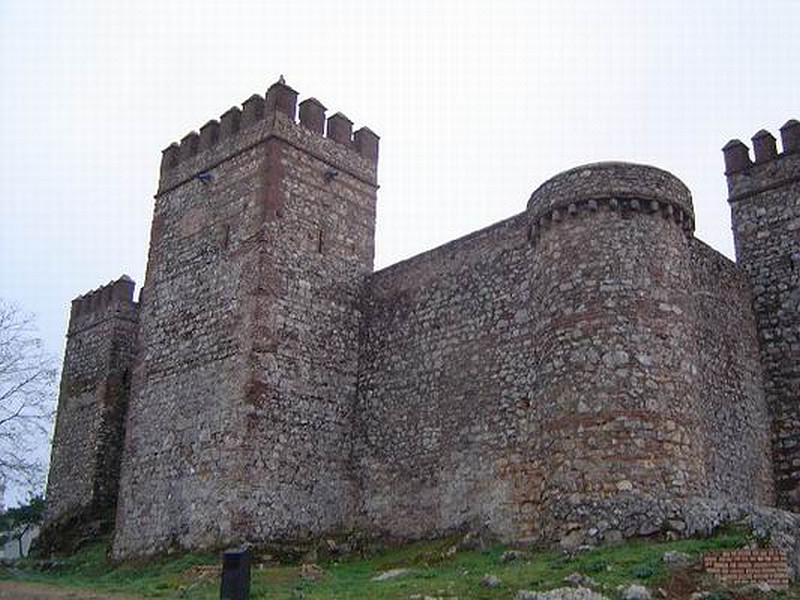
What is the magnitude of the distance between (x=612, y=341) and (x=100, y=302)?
18727 mm

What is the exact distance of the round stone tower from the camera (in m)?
15.3

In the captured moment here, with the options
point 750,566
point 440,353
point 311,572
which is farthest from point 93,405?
point 750,566

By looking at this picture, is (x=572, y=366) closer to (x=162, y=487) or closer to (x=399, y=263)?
(x=399, y=263)

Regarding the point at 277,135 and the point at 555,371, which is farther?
the point at 277,135

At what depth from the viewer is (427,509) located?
1858 cm

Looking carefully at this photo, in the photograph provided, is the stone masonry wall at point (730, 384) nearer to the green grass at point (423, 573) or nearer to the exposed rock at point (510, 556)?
the exposed rock at point (510, 556)

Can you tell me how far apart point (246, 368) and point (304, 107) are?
6449 millimetres

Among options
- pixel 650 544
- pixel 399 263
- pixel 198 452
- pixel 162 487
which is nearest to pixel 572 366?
pixel 650 544

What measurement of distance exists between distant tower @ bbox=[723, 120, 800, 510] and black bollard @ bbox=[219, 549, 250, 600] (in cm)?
1149

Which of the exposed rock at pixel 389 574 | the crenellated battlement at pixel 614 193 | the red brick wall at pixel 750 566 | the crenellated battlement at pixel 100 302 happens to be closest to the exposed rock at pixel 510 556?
the exposed rock at pixel 389 574

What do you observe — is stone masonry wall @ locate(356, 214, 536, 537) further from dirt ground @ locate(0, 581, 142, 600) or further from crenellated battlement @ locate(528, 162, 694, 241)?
dirt ground @ locate(0, 581, 142, 600)

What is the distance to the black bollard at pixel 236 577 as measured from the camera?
12250mm

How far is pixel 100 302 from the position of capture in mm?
29719

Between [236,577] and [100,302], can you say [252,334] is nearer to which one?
[236,577]
